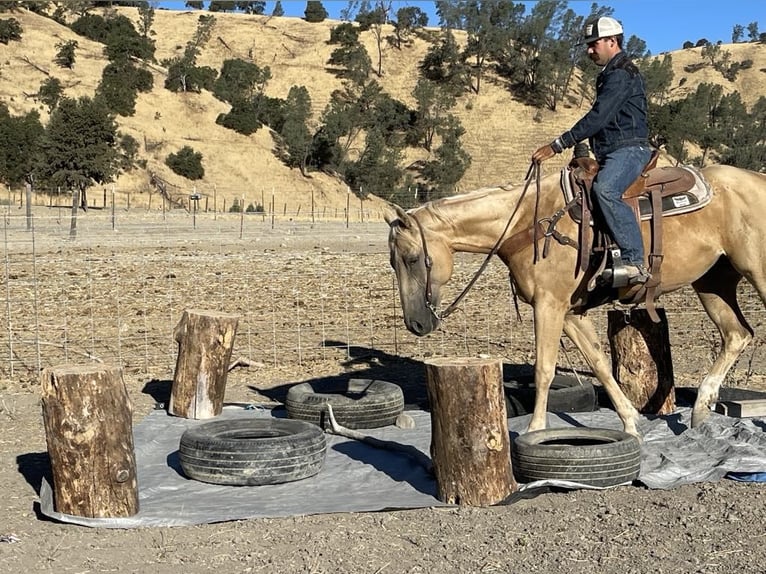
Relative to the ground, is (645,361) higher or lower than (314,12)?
lower

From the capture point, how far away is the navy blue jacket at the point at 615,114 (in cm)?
683

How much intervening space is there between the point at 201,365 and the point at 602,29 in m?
4.55

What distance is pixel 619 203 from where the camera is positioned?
6816mm

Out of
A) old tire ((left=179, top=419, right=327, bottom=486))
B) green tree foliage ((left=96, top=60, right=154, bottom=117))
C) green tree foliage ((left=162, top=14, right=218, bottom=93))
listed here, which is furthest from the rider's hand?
green tree foliage ((left=162, top=14, right=218, bottom=93))

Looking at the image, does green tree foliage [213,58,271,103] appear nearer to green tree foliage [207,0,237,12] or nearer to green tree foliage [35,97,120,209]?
green tree foliage [35,97,120,209]

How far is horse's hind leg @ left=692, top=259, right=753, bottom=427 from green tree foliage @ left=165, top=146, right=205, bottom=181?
47.3m

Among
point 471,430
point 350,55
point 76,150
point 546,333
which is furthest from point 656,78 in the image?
point 471,430

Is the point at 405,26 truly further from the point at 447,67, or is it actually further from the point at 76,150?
the point at 76,150

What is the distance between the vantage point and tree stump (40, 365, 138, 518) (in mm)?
5734

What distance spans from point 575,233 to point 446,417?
77.1 inches

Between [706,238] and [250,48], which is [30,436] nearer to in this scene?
[706,238]

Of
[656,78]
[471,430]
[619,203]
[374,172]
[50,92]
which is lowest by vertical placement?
[471,430]

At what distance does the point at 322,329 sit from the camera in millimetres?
13250

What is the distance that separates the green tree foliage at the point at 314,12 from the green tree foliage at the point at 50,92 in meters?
43.1
